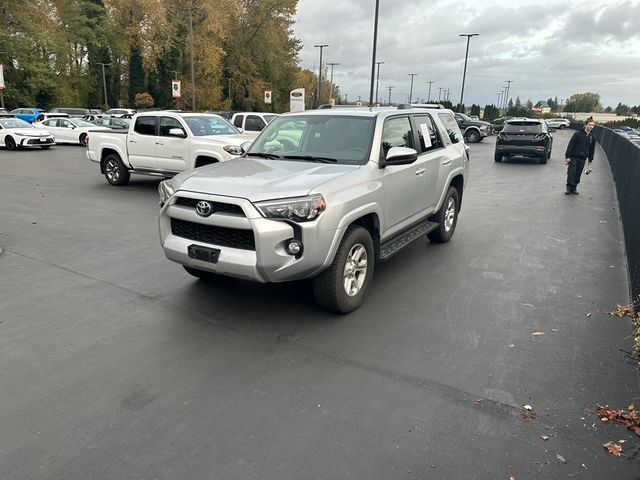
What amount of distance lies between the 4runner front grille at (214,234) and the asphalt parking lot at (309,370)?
2.49ft

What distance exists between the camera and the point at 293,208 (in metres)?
4.02

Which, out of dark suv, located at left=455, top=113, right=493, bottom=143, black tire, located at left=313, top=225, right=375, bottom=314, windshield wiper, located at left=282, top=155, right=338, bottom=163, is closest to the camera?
black tire, located at left=313, top=225, right=375, bottom=314

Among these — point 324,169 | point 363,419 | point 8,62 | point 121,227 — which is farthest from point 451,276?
point 8,62

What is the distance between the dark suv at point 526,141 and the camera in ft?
62.6

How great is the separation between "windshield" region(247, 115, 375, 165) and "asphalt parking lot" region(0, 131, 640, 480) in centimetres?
143

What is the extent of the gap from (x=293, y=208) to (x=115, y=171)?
978 cm

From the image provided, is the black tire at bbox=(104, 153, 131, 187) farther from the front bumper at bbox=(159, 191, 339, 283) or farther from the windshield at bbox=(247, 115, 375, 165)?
the front bumper at bbox=(159, 191, 339, 283)

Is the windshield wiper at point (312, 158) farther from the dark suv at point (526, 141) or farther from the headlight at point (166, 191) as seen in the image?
the dark suv at point (526, 141)

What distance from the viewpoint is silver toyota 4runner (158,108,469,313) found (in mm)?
4023

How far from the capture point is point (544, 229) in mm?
8469

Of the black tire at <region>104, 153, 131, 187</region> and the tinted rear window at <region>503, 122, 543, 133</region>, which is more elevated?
the tinted rear window at <region>503, 122, 543, 133</region>

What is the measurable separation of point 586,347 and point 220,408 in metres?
3.03

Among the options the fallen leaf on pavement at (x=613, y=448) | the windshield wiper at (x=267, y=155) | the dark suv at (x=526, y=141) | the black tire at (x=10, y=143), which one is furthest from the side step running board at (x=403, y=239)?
A: the black tire at (x=10, y=143)

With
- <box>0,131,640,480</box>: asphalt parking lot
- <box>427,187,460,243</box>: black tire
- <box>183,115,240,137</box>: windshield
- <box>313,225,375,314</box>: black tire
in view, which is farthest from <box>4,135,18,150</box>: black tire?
<box>313,225,375,314</box>: black tire
